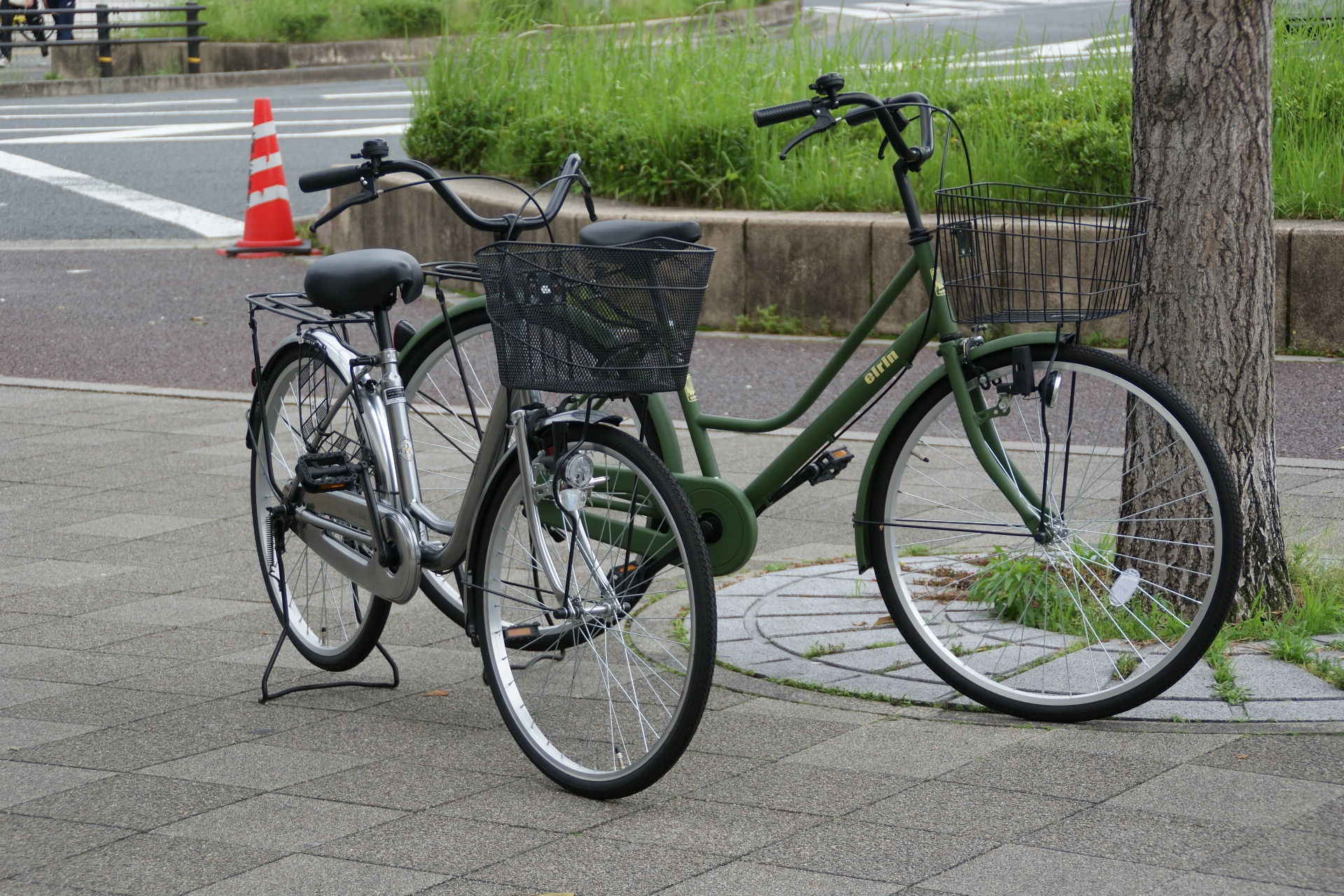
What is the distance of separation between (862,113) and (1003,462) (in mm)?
871

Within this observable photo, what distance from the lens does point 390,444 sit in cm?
394

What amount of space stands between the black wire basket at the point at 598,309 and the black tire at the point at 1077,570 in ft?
2.68

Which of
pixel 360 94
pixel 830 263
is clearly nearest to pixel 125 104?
pixel 360 94

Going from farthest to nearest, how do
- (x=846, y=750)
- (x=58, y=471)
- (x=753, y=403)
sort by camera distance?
(x=753, y=403)
(x=58, y=471)
(x=846, y=750)

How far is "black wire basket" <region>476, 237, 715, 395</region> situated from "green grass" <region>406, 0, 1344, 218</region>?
210 inches

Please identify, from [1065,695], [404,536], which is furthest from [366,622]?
[1065,695]

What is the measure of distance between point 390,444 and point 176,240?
911 centimetres

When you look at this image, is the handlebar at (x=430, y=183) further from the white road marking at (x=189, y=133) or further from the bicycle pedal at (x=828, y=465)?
the white road marking at (x=189, y=133)

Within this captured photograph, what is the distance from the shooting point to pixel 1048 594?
4367 millimetres

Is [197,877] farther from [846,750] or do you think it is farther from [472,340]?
[472,340]

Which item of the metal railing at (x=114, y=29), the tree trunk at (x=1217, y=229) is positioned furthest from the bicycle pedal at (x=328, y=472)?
the metal railing at (x=114, y=29)

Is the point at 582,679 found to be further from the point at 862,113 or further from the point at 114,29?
the point at 114,29

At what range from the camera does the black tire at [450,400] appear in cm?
441

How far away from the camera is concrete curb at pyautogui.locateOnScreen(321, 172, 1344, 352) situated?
25.3 ft
